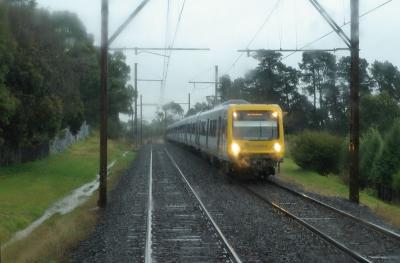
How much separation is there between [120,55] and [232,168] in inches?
2229

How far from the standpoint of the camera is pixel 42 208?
20.4 meters

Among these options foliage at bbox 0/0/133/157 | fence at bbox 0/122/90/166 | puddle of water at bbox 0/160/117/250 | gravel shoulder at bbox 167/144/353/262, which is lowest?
puddle of water at bbox 0/160/117/250

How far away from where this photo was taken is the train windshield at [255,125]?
26.8 m

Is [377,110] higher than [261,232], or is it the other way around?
[377,110]

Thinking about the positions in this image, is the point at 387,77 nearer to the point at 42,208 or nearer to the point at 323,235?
the point at 42,208

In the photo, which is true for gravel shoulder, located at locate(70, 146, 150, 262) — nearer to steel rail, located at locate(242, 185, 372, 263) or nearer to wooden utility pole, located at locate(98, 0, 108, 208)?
wooden utility pole, located at locate(98, 0, 108, 208)

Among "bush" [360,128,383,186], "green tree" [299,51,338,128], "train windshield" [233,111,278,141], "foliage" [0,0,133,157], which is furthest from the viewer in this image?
"green tree" [299,51,338,128]

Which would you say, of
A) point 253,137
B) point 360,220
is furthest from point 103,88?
point 253,137

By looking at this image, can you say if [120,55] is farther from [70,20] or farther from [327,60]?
[70,20]

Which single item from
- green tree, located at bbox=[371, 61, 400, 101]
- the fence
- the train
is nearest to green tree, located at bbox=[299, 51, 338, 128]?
green tree, located at bbox=[371, 61, 400, 101]

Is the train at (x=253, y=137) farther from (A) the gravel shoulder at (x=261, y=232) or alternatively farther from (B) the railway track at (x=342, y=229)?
(B) the railway track at (x=342, y=229)

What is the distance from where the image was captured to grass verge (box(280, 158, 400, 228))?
1806 cm

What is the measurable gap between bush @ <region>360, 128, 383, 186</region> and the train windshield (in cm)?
937

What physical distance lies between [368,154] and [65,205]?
1900 centimetres
